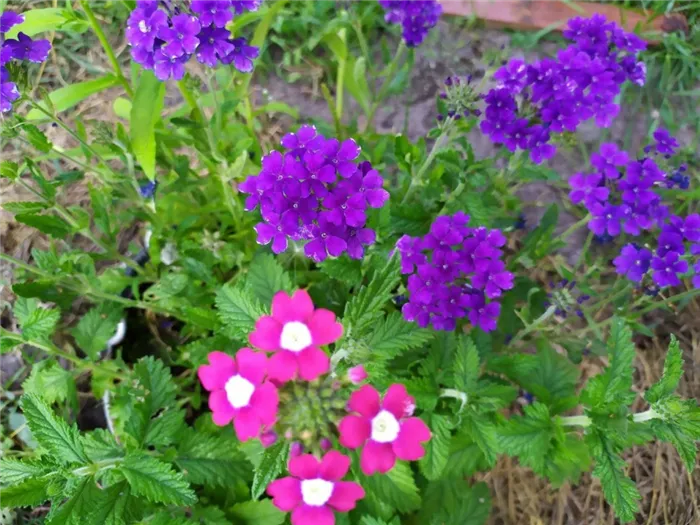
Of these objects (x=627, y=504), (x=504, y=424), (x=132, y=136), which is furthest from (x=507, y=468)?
(x=132, y=136)

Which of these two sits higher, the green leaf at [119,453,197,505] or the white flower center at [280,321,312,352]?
the white flower center at [280,321,312,352]

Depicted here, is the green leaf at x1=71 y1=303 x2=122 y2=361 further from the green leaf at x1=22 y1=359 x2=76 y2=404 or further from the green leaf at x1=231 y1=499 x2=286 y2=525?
the green leaf at x1=231 y1=499 x2=286 y2=525

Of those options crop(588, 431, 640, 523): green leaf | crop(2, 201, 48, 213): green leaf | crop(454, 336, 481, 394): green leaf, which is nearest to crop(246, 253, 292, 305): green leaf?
crop(454, 336, 481, 394): green leaf

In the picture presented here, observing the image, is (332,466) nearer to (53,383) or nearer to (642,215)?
(53,383)

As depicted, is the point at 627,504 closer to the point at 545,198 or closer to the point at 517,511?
the point at 517,511

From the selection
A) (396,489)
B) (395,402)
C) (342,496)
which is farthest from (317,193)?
(396,489)
